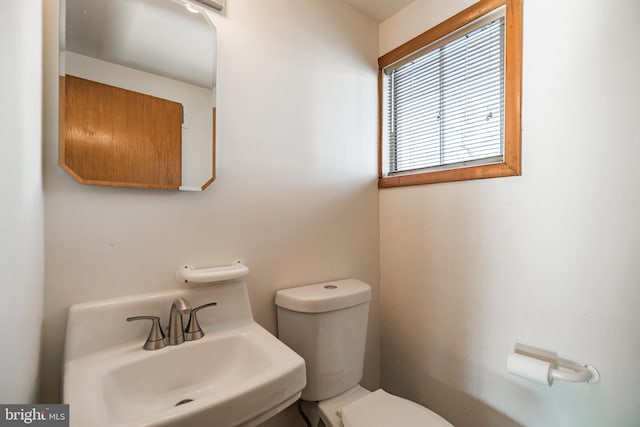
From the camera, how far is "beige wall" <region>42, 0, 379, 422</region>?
0.80m

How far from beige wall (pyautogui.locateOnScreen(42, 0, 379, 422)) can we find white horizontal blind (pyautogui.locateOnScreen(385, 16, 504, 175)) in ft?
0.51

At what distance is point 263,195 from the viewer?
1143 mm

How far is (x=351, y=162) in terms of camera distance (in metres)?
1.43

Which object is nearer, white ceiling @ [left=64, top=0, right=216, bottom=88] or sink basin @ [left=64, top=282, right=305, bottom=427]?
sink basin @ [left=64, top=282, right=305, bottom=427]

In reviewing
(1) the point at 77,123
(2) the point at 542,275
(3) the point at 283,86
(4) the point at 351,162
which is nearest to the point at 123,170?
(1) the point at 77,123

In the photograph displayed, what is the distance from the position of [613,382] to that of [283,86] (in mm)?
1543

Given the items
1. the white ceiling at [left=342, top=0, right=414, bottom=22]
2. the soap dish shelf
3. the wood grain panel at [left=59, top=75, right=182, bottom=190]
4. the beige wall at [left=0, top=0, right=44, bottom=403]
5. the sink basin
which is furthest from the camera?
the white ceiling at [left=342, top=0, right=414, bottom=22]

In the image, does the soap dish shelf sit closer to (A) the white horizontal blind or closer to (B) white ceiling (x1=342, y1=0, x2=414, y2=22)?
(A) the white horizontal blind

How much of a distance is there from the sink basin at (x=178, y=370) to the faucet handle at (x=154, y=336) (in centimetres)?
2

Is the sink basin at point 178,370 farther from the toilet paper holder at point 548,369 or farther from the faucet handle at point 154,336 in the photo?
the toilet paper holder at point 548,369

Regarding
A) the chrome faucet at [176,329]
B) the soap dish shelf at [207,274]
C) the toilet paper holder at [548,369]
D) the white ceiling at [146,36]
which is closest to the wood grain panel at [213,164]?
the white ceiling at [146,36]

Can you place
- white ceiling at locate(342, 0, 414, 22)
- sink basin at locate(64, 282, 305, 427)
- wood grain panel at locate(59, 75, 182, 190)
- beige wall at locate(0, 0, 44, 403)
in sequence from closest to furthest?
1. beige wall at locate(0, 0, 44, 403)
2. sink basin at locate(64, 282, 305, 427)
3. wood grain panel at locate(59, 75, 182, 190)
4. white ceiling at locate(342, 0, 414, 22)

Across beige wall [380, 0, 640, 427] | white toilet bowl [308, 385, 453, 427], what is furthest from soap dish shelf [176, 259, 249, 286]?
beige wall [380, 0, 640, 427]

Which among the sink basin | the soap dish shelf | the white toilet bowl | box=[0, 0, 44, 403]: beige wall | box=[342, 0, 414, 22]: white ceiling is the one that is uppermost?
box=[342, 0, 414, 22]: white ceiling
